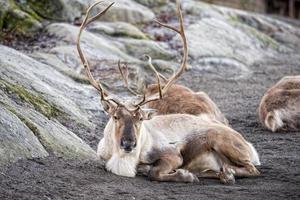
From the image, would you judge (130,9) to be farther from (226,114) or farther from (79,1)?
(226,114)

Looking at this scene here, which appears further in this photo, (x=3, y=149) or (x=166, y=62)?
(x=166, y=62)

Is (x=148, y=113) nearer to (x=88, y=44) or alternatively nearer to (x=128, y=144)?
(x=128, y=144)

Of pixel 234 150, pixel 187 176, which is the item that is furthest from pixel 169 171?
pixel 234 150

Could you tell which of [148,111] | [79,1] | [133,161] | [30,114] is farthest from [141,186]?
[79,1]

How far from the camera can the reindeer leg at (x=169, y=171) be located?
245 inches

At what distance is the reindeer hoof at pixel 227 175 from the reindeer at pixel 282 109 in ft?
7.76

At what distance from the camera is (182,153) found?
A: 6590mm

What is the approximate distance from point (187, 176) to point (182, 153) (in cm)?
41

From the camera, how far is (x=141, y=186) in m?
5.90

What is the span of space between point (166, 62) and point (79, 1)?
2.49m

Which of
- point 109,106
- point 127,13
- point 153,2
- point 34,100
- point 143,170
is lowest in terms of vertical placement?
point 153,2

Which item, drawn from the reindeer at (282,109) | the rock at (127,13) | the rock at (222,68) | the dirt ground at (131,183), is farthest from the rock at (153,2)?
the dirt ground at (131,183)

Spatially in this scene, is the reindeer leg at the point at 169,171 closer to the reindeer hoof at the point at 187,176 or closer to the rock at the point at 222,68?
the reindeer hoof at the point at 187,176

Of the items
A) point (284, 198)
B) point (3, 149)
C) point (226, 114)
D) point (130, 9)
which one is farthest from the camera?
point (130, 9)
